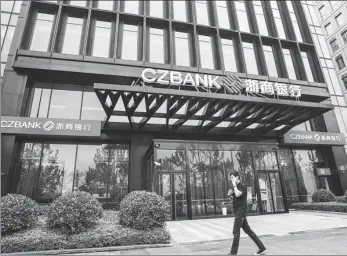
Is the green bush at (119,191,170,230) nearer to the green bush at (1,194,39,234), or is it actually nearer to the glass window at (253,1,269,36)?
the green bush at (1,194,39,234)

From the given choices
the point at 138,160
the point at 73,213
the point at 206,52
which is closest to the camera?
the point at 73,213

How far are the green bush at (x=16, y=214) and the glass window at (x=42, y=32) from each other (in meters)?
13.0

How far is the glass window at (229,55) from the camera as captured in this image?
69.8 feet

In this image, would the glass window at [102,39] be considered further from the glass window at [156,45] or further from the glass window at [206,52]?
the glass window at [206,52]

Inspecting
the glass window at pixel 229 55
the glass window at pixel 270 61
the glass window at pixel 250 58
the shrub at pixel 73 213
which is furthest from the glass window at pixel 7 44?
the glass window at pixel 270 61

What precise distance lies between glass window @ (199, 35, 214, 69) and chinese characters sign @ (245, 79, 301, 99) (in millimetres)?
4863

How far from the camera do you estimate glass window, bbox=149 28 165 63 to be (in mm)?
19688

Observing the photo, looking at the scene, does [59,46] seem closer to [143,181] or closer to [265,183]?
[143,181]

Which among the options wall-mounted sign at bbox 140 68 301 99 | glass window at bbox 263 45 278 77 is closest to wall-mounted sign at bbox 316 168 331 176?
wall-mounted sign at bbox 140 68 301 99

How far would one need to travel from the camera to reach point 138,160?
17.2 meters

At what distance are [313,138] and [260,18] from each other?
13.3 meters

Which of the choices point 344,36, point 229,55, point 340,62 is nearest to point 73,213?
point 229,55

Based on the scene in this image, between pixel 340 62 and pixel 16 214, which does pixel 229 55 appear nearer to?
pixel 16 214

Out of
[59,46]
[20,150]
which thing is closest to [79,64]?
[59,46]
